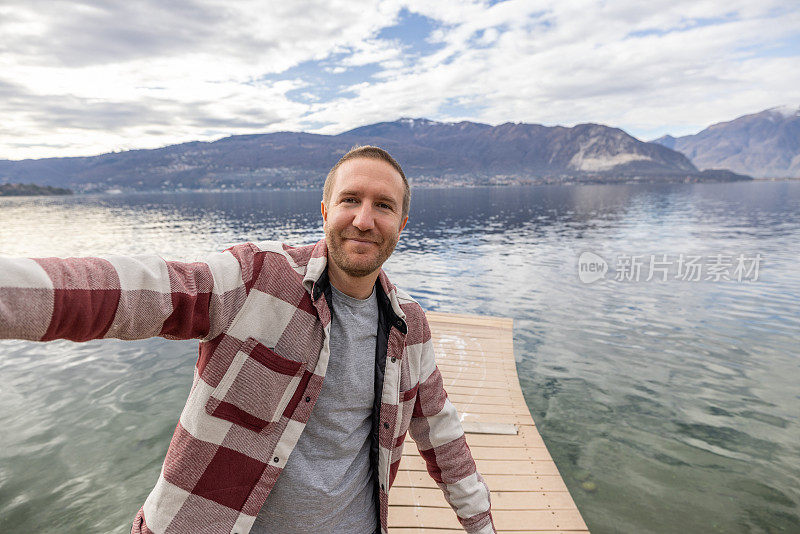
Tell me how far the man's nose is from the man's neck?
273 millimetres

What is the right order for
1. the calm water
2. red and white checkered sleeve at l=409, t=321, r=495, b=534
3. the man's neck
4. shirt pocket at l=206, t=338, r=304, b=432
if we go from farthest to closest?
1. the calm water
2. red and white checkered sleeve at l=409, t=321, r=495, b=534
3. the man's neck
4. shirt pocket at l=206, t=338, r=304, b=432

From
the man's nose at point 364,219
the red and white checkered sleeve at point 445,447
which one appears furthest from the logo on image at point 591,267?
the man's nose at point 364,219

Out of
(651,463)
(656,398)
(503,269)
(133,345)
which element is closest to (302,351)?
(651,463)

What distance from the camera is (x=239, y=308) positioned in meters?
2.00

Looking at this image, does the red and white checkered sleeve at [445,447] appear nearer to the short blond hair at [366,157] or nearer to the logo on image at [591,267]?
the short blond hair at [366,157]

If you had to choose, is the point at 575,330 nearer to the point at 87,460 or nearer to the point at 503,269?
the point at 503,269

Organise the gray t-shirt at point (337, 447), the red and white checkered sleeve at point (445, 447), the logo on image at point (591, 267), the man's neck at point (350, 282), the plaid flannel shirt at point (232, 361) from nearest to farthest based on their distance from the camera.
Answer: the plaid flannel shirt at point (232, 361), the gray t-shirt at point (337, 447), the man's neck at point (350, 282), the red and white checkered sleeve at point (445, 447), the logo on image at point (591, 267)

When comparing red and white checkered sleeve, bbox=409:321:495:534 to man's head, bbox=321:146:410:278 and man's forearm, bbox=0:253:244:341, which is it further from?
man's forearm, bbox=0:253:244:341

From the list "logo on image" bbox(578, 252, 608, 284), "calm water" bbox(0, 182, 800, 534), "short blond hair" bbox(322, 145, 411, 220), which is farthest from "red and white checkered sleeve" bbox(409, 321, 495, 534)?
"logo on image" bbox(578, 252, 608, 284)

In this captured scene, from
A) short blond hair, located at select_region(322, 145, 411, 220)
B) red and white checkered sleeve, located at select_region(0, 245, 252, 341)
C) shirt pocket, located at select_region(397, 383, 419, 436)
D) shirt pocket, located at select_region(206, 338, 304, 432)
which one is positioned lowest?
shirt pocket, located at select_region(397, 383, 419, 436)

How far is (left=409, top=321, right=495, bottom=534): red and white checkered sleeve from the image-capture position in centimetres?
273

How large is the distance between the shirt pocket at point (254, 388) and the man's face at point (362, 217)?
1.96 ft

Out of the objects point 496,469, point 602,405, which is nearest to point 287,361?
point 496,469

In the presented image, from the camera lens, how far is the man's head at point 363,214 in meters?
2.25
